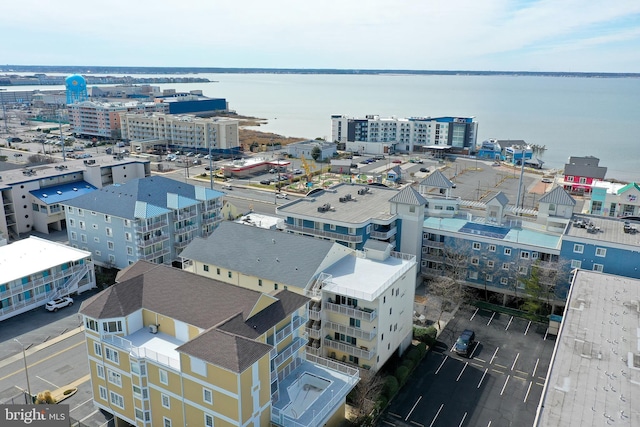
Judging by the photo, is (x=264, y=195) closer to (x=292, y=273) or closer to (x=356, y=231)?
(x=356, y=231)

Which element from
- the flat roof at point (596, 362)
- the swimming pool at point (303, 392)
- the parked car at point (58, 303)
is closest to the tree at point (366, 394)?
the swimming pool at point (303, 392)

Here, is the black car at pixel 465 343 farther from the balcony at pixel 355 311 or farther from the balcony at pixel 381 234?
the balcony at pixel 381 234

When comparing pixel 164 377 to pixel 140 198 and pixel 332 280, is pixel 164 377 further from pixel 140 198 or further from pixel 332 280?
pixel 140 198

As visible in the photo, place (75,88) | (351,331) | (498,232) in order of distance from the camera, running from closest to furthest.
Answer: (351,331) → (498,232) → (75,88)

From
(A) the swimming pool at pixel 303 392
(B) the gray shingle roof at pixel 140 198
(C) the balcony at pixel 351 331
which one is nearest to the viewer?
(A) the swimming pool at pixel 303 392

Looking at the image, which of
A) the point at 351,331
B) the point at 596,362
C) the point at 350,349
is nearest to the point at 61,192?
the point at 351,331

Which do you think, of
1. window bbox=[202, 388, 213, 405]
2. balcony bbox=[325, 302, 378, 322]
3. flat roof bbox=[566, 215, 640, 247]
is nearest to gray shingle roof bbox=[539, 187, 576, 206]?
flat roof bbox=[566, 215, 640, 247]
